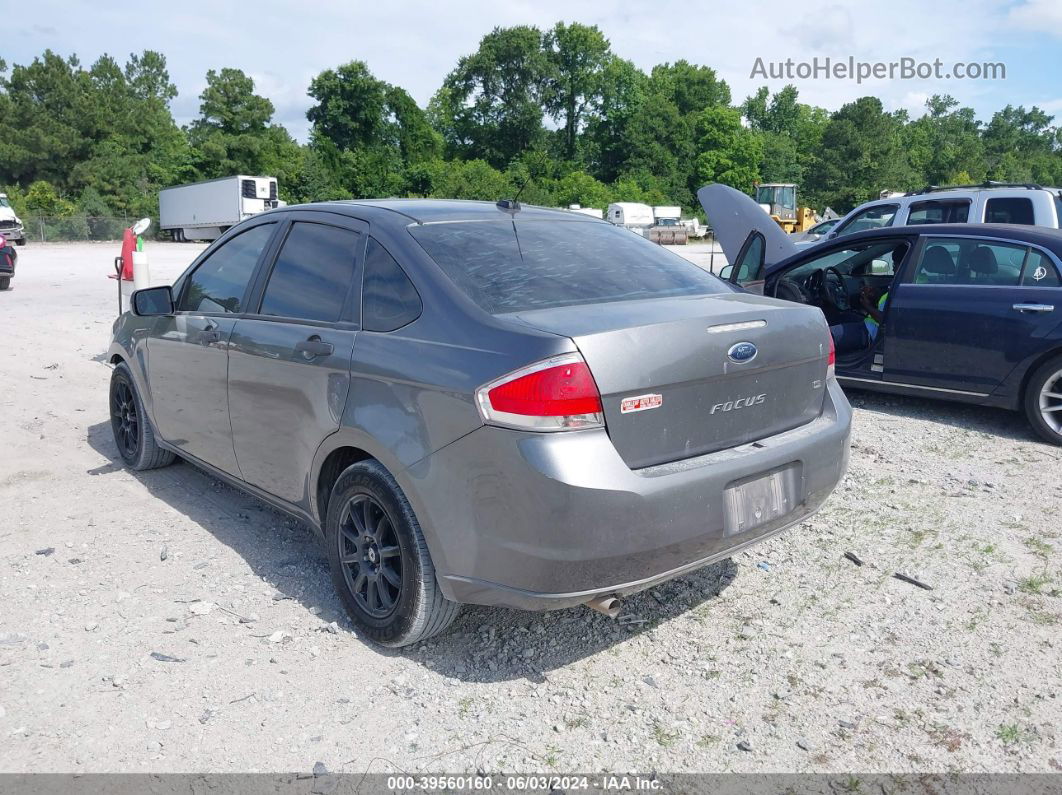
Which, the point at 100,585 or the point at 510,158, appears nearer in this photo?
the point at 100,585

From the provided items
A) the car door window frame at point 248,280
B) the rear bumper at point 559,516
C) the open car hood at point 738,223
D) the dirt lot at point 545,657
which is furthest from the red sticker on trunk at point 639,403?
the open car hood at point 738,223

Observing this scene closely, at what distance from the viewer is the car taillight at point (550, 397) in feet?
9.20

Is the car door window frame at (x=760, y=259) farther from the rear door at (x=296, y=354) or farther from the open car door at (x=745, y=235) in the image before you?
the rear door at (x=296, y=354)

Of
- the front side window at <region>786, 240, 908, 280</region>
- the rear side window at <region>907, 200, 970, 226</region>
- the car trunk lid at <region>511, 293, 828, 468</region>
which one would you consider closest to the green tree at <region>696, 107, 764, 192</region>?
the rear side window at <region>907, 200, 970, 226</region>

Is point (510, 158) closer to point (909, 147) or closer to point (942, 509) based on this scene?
point (909, 147)

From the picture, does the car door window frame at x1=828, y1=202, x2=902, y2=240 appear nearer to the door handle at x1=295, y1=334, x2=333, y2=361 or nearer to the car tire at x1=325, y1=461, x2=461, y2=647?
the door handle at x1=295, y1=334, x2=333, y2=361

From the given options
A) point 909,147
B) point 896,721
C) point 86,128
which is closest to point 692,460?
point 896,721

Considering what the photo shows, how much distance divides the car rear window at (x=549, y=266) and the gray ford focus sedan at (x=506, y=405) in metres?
0.01

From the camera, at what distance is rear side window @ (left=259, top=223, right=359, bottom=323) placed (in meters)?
3.73

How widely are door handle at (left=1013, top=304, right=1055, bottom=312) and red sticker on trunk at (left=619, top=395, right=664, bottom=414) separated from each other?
4.69 meters

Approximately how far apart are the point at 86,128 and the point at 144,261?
215 ft

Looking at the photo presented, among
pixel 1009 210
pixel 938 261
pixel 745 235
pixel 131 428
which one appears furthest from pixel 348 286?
pixel 1009 210

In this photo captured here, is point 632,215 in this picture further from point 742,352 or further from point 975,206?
point 742,352

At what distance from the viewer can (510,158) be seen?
83.7 metres
